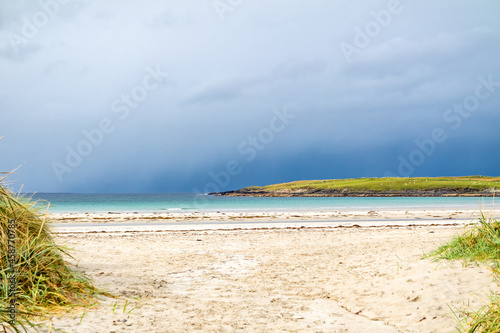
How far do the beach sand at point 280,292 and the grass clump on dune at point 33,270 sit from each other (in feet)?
1.40

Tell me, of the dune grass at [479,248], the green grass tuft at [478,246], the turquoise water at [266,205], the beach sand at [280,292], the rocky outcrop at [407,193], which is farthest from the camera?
the rocky outcrop at [407,193]

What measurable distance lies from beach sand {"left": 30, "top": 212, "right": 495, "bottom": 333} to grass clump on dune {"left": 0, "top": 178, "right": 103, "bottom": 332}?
43cm

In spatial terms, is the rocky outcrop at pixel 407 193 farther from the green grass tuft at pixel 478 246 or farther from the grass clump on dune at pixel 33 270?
the grass clump on dune at pixel 33 270

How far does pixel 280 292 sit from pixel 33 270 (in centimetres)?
466

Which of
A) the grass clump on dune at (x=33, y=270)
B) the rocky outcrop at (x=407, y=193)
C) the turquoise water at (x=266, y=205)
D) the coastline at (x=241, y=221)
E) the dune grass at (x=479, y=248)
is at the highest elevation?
the rocky outcrop at (x=407, y=193)

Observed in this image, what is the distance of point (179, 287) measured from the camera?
27.8 ft

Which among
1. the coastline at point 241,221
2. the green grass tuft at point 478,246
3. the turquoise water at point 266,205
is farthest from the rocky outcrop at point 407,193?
the green grass tuft at point 478,246

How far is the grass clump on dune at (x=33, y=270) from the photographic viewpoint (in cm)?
566

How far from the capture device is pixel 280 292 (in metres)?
8.12

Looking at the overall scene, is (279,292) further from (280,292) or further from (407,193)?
(407,193)

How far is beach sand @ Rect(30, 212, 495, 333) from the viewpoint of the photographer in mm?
5832

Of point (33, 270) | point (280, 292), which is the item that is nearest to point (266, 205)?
point (280, 292)

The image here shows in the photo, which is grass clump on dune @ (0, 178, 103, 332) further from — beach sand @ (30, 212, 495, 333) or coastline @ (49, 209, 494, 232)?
coastline @ (49, 209, 494, 232)

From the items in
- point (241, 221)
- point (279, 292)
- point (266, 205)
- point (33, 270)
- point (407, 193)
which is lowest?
point (33, 270)
